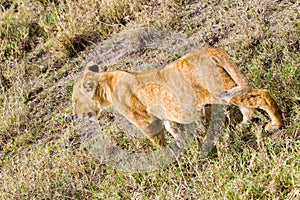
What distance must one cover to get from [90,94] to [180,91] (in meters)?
0.86

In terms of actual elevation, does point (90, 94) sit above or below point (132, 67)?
above

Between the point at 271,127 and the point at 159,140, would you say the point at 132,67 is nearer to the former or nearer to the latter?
the point at 159,140

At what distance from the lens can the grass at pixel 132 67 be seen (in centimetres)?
444

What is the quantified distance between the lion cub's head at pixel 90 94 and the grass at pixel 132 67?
0.59m

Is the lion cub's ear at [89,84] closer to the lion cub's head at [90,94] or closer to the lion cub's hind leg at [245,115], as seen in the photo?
the lion cub's head at [90,94]

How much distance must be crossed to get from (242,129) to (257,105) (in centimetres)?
57

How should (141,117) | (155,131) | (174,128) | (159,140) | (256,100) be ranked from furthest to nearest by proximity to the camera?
1. (174,128)
2. (159,140)
3. (155,131)
4. (141,117)
5. (256,100)

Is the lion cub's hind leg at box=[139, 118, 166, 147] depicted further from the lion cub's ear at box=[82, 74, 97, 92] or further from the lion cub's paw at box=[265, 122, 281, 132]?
the lion cub's paw at box=[265, 122, 281, 132]

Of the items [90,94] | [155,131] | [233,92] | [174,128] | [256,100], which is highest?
[90,94]

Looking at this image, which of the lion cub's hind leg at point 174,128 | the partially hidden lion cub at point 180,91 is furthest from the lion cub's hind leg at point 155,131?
the lion cub's hind leg at point 174,128

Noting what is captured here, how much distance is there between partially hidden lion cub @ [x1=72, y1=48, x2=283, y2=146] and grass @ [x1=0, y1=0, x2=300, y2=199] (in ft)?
1.06

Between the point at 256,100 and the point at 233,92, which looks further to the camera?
the point at 256,100

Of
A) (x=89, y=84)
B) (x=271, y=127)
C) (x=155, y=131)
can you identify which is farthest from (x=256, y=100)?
(x=89, y=84)

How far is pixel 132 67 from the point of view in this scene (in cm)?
666
